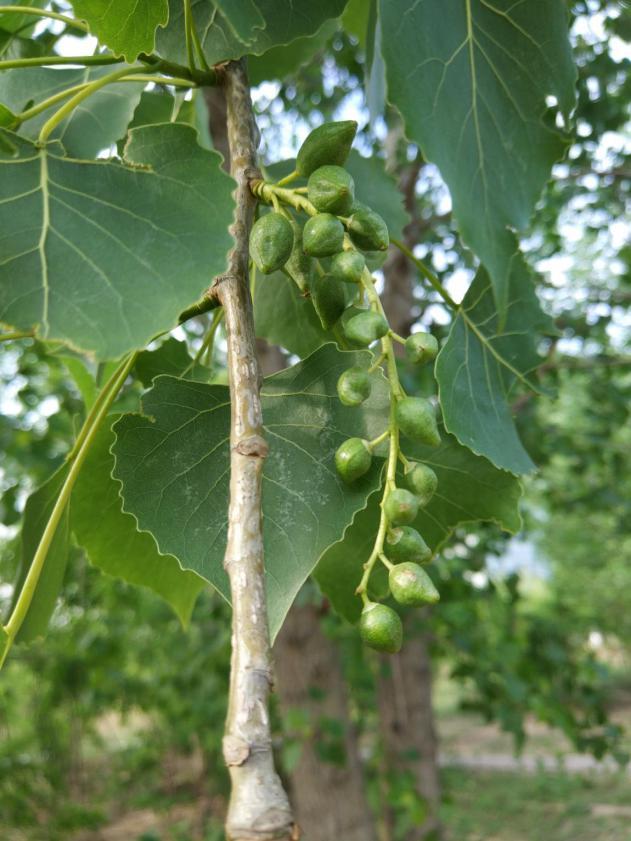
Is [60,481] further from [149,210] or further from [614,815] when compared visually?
[614,815]

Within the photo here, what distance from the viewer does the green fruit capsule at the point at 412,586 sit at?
69 centimetres

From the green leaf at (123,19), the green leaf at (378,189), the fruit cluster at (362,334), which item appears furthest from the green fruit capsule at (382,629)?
the green leaf at (378,189)

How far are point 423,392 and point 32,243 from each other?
2.91m

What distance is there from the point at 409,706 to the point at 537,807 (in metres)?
4.33

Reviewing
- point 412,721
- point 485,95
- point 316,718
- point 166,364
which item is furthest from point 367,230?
point 412,721

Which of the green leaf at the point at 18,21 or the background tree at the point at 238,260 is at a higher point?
the green leaf at the point at 18,21

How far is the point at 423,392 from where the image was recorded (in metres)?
3.55

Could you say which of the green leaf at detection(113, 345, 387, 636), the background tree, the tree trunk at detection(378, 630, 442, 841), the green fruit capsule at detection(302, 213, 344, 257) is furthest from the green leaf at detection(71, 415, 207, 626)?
the tree trunk at detection(378, 630, 442, 841)

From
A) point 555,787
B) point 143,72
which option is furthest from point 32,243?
point 555,787

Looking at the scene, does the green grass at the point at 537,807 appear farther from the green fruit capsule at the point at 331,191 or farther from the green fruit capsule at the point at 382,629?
the green fruit capsule at the point at 331,191

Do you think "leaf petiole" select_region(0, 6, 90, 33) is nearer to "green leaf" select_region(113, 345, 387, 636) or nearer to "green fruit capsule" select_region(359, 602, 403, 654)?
"green leaf" select_region(113, 345, 387, 636)

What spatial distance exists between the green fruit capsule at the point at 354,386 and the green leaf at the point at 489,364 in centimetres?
9

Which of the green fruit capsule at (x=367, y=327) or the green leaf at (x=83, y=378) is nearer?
the green fruit capsule at (x=367, y=327)

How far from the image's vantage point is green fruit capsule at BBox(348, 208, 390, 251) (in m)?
0.81
